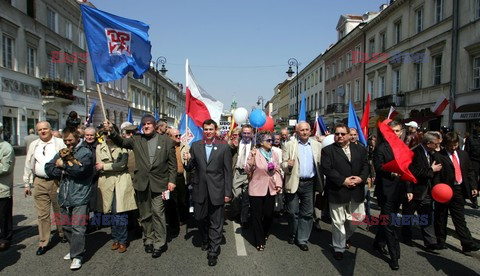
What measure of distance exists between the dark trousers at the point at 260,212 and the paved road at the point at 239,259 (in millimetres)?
240

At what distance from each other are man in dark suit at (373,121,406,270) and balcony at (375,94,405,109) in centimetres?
2193

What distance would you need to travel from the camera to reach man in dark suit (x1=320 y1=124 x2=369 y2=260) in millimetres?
4777

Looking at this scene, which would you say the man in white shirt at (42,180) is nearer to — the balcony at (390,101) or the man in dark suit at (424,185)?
the man in dark suit at (424,185)

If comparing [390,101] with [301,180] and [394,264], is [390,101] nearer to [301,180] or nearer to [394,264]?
[301,180]

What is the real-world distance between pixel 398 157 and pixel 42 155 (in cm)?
518

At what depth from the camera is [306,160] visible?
5.42 m

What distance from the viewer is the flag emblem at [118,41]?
573cm

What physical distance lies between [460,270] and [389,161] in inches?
65.0

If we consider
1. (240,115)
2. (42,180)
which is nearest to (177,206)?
(42,180)

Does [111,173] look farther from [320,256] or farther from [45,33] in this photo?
[45,33]

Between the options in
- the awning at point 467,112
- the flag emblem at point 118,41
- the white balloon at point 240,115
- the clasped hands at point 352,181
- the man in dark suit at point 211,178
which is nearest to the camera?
the clasped hands at point 352,181

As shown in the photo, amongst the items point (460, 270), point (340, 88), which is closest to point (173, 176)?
point (460, 270)

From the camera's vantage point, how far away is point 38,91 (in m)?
23.8

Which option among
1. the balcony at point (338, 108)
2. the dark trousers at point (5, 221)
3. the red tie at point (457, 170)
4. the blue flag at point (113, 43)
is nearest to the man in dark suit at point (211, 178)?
the blue flag at point (113, 43)
